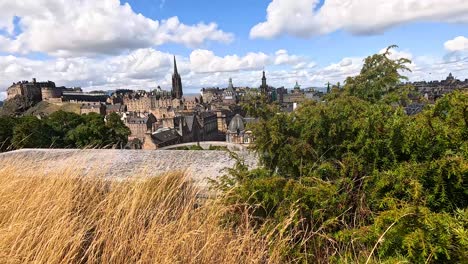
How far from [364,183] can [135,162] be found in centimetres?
478

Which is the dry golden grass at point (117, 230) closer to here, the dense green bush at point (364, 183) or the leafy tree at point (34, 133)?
the dense green bush at point (364, 183)

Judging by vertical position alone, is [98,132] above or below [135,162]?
below

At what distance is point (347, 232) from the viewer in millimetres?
2939

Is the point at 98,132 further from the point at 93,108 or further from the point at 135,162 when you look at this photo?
the point at 93,108

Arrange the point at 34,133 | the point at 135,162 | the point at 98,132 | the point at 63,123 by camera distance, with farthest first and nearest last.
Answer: the point at 63,123 < the point at 98,132 < the point at 34,133 < the point at 135,162

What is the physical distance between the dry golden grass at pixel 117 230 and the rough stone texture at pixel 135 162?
1.20 m

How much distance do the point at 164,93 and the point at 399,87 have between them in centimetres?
13088

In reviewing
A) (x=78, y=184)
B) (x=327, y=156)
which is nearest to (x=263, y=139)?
(x=327, y=156)

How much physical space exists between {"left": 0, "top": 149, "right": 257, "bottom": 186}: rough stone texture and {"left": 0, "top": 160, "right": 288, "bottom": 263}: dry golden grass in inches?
47.4

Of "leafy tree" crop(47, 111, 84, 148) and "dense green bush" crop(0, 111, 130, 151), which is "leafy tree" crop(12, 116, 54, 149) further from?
"leafy tree" crop(47, 111, 84, 148)

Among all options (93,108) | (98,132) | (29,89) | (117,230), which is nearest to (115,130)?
(98,132)

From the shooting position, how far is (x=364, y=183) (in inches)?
139

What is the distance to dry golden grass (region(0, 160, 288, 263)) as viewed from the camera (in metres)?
2.83

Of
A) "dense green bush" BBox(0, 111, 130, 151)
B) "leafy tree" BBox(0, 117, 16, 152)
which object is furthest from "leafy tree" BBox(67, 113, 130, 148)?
"leafy tree" BBox(0, 117, 16, 152)
